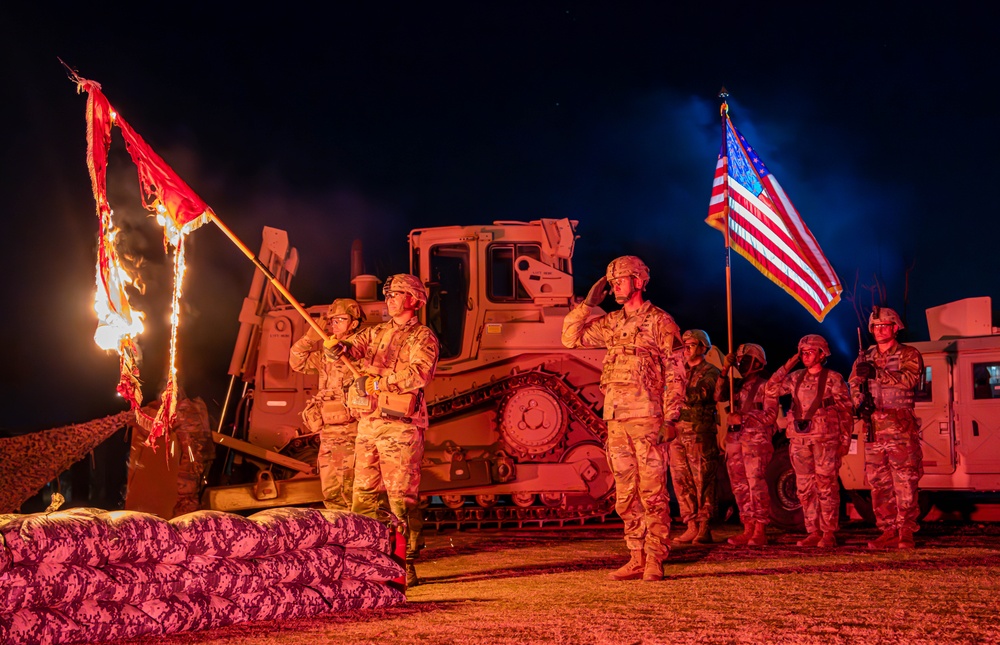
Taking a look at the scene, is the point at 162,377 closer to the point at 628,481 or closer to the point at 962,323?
the point at 628,481

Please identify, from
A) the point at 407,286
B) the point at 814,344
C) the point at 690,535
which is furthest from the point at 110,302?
the point at 814,344

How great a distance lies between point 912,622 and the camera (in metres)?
5.35

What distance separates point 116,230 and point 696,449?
633cm

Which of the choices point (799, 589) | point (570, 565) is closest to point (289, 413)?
point (570, 565)

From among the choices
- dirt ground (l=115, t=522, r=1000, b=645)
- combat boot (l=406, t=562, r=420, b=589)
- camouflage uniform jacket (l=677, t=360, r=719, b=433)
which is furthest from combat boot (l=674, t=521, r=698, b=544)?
combat boot (l=406, t=562, r=420, b=589)

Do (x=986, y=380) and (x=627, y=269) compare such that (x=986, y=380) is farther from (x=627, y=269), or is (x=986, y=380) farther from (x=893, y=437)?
(x=627, y=269)

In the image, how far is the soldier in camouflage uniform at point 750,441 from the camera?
1021 centimetres

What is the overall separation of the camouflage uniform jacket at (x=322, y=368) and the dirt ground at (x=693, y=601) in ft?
5.82

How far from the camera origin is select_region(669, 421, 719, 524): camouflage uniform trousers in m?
10.5

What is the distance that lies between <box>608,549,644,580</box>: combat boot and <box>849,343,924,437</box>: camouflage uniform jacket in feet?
11.7

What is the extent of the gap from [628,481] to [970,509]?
6738mm

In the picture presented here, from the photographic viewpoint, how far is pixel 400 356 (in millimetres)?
7855

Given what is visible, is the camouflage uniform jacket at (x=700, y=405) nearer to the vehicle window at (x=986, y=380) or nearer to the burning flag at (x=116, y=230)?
the vehicle window at (x=986, y=380)

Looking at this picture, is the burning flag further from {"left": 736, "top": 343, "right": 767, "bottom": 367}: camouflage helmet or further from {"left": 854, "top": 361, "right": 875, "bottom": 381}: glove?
{"left": 854, "top": 361, "right": 875, "bottom": 381}: glove
